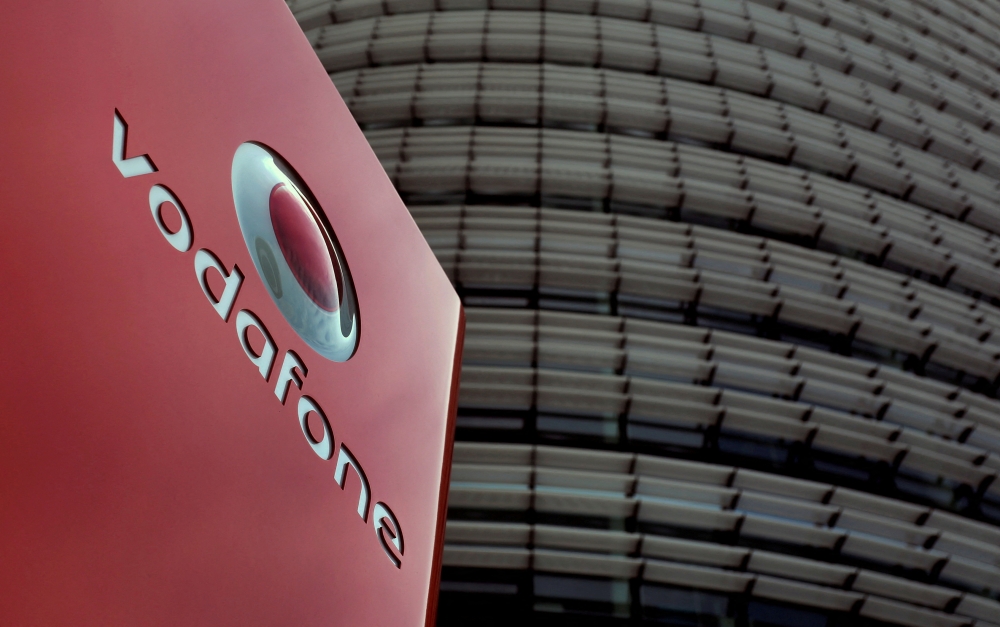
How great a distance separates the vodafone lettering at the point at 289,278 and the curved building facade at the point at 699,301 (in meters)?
5.70

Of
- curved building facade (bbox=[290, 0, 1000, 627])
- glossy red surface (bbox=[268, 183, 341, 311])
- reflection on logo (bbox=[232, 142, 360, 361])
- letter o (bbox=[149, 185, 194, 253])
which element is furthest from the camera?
curved building facade (bbox=[290, 0, 1000, 627])

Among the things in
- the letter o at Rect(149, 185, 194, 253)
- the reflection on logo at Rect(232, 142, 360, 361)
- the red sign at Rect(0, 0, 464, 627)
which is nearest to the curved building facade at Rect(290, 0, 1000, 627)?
the red sign at Rect(0, 0, 464, 627)

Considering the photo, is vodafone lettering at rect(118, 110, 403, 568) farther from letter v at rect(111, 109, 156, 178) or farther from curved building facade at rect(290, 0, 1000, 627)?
curved building facade at rect(290, 0, 1000, 627)

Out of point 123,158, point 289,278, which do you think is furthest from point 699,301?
point 123,158

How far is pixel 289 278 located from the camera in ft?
11.4

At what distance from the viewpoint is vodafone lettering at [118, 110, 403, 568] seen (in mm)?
2830

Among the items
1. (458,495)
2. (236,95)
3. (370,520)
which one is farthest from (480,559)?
(236,95)

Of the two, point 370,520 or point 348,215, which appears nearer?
point 370,520

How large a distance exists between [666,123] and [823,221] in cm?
309

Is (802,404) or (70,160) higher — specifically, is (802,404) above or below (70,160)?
above

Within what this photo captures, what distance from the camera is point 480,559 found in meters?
8.77

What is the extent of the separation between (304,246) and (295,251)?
87mm

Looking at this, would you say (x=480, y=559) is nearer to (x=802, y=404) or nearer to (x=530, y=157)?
(x=802, y=404)

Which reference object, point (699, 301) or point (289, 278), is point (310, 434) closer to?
point (289, 278)
